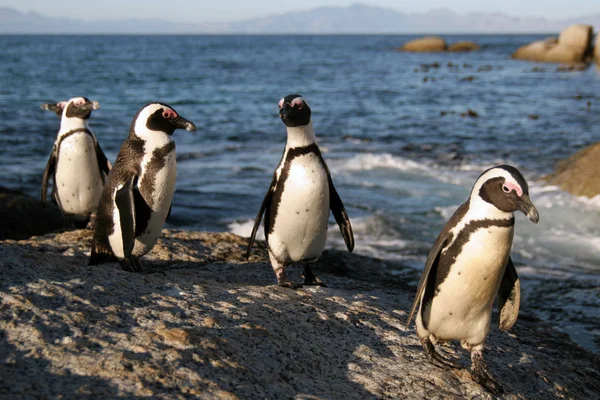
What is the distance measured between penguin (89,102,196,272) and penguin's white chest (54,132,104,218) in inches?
59.6

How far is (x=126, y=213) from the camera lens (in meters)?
4.39

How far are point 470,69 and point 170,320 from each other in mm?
52350

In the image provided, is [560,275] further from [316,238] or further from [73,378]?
[73,378]

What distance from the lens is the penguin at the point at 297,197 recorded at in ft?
15.5

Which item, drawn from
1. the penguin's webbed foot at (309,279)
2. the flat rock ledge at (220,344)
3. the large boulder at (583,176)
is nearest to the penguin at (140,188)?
the flat rock ledge at (220,344)

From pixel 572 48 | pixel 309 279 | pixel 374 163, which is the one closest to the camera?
pixel 309 279

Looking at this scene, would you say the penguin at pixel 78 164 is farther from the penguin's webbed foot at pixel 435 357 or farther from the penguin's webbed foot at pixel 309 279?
the penguin's webbed foot at pixel 435 357

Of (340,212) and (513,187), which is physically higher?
(513,187)

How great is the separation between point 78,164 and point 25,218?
140 cm

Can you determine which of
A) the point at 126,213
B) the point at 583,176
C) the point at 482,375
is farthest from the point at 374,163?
the point at 482,375

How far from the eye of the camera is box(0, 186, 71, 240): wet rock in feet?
22.1

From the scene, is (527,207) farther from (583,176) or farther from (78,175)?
(583,176)

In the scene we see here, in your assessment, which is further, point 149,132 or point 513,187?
point 149,132

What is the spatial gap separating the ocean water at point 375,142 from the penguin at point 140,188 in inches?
157
